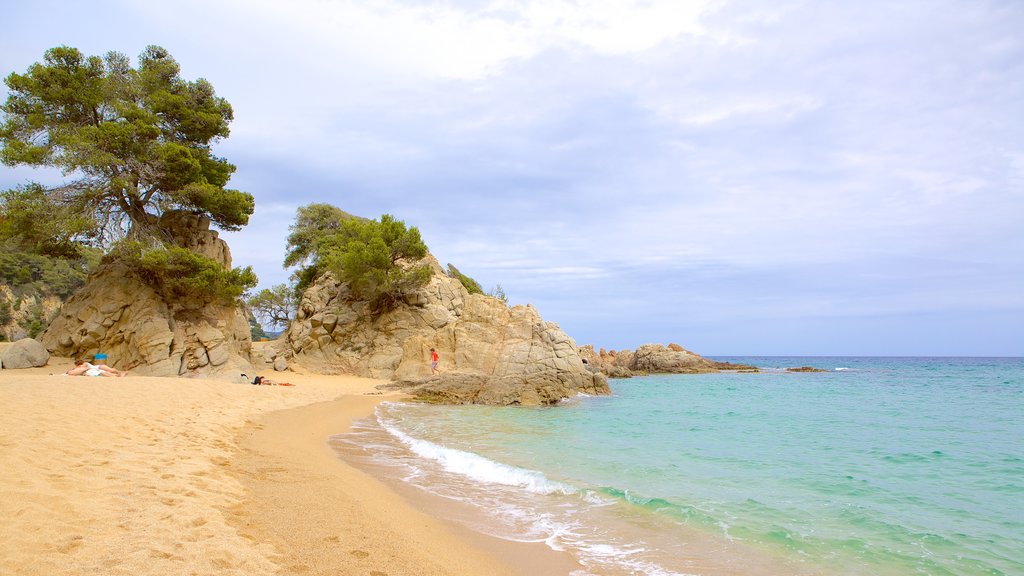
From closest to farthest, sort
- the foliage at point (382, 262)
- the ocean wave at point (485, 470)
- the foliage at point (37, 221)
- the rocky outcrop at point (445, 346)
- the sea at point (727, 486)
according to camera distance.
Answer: the sea at point (727, 486), the ocean wave at point (485, 470), the foliage at point (37, 221), the rocky outcrop at point (445, 346), the foliage at point (382, 262)

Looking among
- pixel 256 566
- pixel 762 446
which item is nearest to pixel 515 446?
pixel 762 446

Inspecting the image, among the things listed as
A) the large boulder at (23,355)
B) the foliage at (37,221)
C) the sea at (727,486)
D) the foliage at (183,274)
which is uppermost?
the foliage at (37,221)

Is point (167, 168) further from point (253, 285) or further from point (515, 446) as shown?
point (515, 446)

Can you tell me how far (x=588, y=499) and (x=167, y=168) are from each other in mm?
21723

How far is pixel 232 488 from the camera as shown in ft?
20.1

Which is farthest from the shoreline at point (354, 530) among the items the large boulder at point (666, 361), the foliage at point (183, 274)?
the large boulder at point (666, 361)

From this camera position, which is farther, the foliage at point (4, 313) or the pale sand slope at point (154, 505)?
the foliage at point (4, 313)

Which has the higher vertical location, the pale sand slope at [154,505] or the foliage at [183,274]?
the foliage at [183,274]

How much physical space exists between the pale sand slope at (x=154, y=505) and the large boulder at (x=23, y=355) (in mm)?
11143

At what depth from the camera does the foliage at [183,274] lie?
797 inches

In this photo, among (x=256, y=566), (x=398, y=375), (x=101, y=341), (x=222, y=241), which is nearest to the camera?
(x=256, y=566)

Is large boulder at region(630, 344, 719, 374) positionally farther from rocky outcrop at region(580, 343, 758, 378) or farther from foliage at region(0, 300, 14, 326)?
foliage at region(0, 300, 14, 326)

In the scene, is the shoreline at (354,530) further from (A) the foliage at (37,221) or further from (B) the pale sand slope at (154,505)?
(A) the foliage at (37,221)

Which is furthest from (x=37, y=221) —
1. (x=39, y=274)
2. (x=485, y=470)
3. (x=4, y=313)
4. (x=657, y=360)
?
(x=657, y=360)
